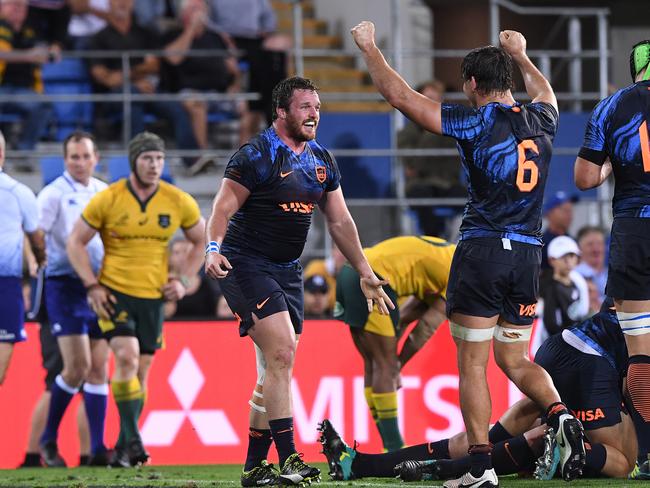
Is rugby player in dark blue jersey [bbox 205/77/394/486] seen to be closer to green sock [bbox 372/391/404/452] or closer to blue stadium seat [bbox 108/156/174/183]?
green sock [bbox 372/391/404/452]

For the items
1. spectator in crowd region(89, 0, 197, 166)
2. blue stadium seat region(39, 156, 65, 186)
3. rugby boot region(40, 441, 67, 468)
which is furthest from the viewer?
spectator in crowd region(89, 0, 197, 166)

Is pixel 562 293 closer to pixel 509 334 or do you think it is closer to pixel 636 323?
pixel 636 323

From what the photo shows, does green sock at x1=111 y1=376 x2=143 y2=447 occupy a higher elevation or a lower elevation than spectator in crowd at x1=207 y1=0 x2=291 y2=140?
lower

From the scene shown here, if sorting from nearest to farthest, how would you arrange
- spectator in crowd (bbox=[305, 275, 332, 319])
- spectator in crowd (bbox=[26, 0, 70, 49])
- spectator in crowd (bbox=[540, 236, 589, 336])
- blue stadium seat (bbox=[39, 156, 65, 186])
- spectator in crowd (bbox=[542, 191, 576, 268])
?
spectator in crowd (bbox=[540, 236, 589, 336])
spectator in crowd (bbox=[305, 275, 332, 319])
spectator in crowd (bbox=[542, 191, 576, 268])
blue stadium seat (bbox=[39, 156, 65, 186])
spectator in crowd (bbox=[26, 0, 70, 49])

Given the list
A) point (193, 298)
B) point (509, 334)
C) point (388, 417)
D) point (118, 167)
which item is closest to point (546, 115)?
point (509, 334)

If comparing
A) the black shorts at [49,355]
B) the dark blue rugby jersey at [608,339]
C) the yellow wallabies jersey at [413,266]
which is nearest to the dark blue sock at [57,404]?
the black shorts at [49,355]

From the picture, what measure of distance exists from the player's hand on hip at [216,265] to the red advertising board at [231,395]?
531 cm

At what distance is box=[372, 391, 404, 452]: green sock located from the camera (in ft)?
33.6

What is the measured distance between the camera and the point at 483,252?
287 inches

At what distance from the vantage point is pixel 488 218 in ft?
24.1

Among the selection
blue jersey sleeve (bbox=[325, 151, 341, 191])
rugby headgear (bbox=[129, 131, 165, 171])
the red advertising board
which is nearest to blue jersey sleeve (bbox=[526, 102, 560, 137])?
blue jersey sleeve (bbox=[325, 151, 341, 191])

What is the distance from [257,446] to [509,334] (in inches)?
66.9

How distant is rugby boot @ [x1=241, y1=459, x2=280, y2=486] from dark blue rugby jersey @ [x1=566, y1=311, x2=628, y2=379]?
2.31 meters

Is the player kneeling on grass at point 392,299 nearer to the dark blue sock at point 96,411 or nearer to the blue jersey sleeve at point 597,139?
the dark blue sock at point 96,411
